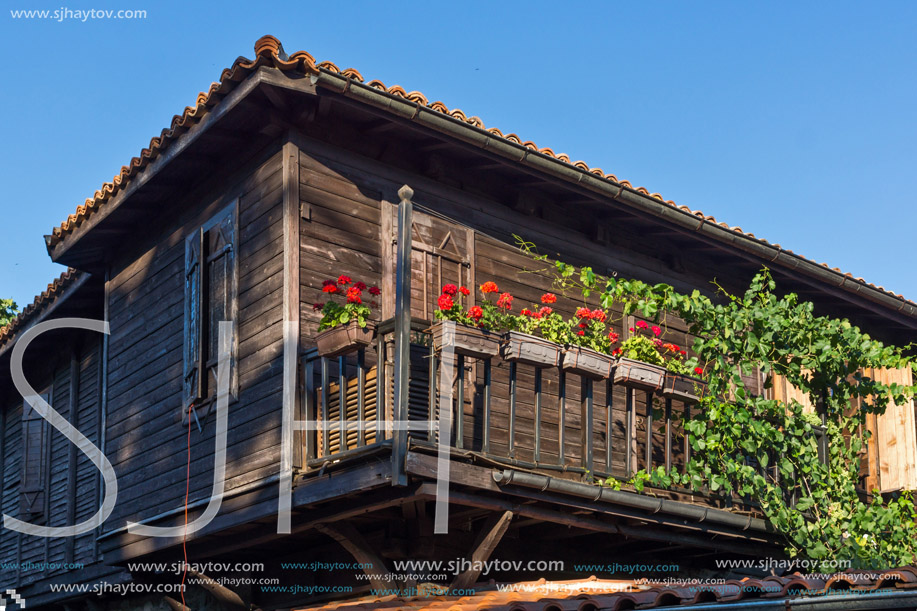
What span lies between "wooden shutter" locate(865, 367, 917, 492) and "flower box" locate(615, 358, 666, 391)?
3082 mm

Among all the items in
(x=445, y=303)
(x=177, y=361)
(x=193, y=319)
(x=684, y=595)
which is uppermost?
(x=193, y=319)

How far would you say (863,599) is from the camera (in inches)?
228

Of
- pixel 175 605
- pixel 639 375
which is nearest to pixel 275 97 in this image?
pixel 639 375

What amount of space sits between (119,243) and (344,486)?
5.07 m

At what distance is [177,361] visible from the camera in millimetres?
10367

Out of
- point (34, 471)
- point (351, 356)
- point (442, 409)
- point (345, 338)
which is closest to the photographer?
point (442, 409)

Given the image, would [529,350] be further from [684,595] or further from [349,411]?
[684,595]

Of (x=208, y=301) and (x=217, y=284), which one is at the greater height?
(x=217, y=284)

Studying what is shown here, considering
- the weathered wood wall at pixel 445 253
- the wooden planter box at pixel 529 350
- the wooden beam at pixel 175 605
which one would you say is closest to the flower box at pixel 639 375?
the weathered wood wall at pixel 445 253

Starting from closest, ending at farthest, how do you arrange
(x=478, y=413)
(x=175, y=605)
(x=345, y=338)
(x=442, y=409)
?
(x=442, y=409)
(x=345, y=338)
(x=478, y=413)
(x=175, y=605)

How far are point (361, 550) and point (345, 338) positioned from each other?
5.22ft

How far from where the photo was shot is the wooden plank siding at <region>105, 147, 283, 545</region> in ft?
29.5

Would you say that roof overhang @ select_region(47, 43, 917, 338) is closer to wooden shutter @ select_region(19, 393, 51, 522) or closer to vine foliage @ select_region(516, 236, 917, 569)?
vine foliage @ select_region(516, 236, 917, 569)

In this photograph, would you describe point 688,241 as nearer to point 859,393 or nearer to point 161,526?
point 859,393
